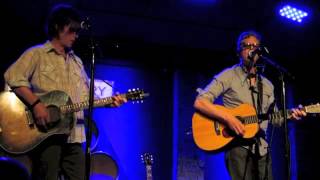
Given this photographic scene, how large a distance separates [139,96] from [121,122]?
100 inches

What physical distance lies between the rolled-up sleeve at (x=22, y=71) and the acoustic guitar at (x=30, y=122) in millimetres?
173

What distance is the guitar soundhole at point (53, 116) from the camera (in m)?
3.40

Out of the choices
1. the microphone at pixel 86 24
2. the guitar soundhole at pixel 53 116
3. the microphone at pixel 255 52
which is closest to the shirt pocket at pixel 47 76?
the guitar soundhole at pixel 53 116

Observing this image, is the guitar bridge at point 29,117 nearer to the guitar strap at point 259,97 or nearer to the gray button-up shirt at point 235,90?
the gray button-up shirt at point 235,90

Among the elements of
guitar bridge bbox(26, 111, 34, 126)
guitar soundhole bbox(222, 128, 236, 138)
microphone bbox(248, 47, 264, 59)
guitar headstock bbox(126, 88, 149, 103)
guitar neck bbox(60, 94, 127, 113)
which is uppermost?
microphone bbox(248, 47, 264, 59)

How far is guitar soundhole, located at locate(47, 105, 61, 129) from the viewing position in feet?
11.1

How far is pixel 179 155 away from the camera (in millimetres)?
6121

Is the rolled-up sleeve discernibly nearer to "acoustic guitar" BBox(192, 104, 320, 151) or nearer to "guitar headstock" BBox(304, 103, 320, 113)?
"acoustic guitar" BBox(192, 104, 320, 151)

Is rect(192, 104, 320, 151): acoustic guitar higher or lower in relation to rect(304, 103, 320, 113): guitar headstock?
lower

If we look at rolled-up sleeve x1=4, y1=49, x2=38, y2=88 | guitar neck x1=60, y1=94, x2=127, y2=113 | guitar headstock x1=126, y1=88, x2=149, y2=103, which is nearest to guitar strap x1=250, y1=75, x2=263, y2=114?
guitar headstock x1=126, y1=88, x2=149, y2=103

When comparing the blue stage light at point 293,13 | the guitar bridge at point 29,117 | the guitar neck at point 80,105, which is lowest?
the guitar bridge at point 29,117

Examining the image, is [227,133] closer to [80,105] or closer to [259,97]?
[259,97]

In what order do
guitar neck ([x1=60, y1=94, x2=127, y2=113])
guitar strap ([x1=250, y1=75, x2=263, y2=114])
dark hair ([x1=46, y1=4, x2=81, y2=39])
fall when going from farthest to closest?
guitar strap ([x1=250, y1=75, x2=263, y2=114]) < dark hair ([x1=46, y1=4, x2=81, y2=39]) < guitar neck ([x1=60, y1=94, x2=127, y2=113])

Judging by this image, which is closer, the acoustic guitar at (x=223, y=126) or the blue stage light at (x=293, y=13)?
the acoustic guitar at (x=223, y=126)
